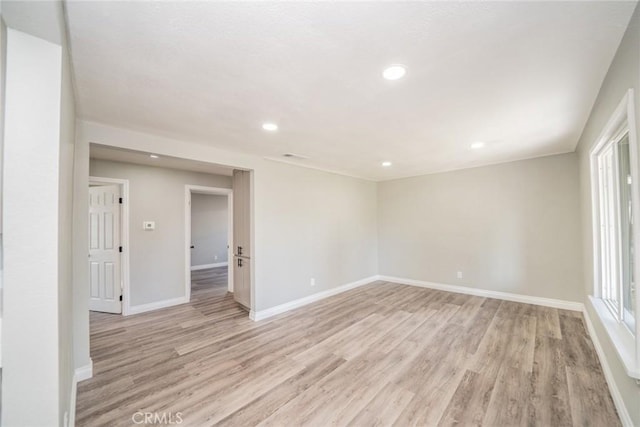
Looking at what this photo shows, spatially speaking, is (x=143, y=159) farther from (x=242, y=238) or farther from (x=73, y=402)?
(x=73, y=402)

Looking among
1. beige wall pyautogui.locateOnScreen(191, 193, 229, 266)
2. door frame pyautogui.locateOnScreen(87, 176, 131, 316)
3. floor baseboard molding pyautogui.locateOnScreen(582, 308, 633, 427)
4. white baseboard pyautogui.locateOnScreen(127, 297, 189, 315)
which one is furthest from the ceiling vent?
beige wall pyautogui.locateOnScreen(191, 193, 229, 266)

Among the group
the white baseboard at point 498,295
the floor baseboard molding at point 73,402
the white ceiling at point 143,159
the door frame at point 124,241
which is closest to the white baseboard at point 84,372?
the floor baseboard molding at point 73,402

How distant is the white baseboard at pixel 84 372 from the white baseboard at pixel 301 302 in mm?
1799

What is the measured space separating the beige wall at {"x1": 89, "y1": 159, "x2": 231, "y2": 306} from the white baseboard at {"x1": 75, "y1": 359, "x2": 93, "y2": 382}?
182 cm

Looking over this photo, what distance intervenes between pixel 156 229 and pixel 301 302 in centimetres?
286

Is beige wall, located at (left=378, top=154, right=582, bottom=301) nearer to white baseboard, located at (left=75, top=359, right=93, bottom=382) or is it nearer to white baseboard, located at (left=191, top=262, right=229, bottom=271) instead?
white baseboard, located at (left=75, top=359, right=93, bottom=382)

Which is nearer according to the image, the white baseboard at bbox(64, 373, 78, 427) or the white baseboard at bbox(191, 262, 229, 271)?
the white baseboard at bbox(64, 373, 78, 427)

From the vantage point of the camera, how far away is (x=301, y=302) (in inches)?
172

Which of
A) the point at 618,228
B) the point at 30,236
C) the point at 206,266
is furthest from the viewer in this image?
the point at 206,266

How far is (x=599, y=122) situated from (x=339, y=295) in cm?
419

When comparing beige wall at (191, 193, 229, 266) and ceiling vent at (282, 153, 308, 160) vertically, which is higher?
ceiling vent at (282, 153, 308, 160)

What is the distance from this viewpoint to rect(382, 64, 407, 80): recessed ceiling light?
163 cm

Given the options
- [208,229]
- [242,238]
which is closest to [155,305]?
[242,238]

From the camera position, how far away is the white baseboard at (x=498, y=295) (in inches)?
153
